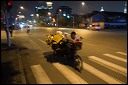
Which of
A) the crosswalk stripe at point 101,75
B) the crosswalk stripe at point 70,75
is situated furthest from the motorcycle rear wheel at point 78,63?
the crosswalk stripe at point 70,75

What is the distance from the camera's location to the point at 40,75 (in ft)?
25.9

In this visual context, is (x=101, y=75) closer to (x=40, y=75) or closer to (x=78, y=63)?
(x=78, y=63)

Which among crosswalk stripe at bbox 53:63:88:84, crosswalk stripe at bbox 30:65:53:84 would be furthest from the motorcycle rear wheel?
crosswalk stripe at bbox 30:65:53:84

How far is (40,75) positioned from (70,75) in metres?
1.17

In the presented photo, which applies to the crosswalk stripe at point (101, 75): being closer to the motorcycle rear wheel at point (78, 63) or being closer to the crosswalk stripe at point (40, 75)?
the motorcycle rear wheel at point (78, 63)

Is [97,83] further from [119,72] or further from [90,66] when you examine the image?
[90,66]

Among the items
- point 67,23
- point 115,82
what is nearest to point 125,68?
point 115,82

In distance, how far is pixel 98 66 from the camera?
9.22 meters

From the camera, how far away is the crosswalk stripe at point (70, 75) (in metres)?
6.88

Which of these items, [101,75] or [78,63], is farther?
[78,63]

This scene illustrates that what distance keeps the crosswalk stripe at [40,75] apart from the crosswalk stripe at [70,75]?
734 millimetres

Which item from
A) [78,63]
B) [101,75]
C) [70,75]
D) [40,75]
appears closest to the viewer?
[101,75]

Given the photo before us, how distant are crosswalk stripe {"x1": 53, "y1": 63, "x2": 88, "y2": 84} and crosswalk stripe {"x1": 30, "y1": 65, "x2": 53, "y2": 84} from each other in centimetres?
73

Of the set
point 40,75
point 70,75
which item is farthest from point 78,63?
point 40,75
